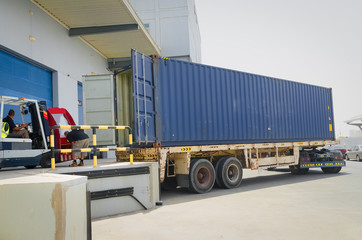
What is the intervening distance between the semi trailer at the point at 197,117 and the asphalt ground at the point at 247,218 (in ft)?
4.21

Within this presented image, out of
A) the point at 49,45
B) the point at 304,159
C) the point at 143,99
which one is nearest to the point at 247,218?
the point at 143,99

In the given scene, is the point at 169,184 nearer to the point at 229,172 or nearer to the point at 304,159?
the point at 229,172

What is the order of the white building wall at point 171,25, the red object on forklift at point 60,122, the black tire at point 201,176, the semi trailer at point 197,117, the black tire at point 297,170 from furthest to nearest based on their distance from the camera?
the white building wall at point 171,25 < the black tire at point 297,170 < the black tire at point 201,176 < the red object on forklift at point 60,122 < the semi trailer at point 197,117

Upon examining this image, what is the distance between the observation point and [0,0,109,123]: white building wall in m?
11.0

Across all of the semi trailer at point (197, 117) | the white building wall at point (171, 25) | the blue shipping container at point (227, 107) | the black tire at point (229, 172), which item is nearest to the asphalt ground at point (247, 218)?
the black tire at point (229, 172)

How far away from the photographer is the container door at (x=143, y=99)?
7727 millimetres

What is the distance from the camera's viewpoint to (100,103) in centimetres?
939

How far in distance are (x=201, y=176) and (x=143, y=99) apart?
285cm

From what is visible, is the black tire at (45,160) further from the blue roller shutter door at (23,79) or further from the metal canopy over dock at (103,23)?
the metal canopy over dock at (103,23)

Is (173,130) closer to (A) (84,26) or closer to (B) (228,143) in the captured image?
(B) (228,143)

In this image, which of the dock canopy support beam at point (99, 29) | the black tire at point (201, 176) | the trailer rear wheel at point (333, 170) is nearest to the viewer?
the black tire at point (201, 176)

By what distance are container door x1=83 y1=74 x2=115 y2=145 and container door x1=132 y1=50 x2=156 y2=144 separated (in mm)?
1613

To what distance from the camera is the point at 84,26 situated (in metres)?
15.2

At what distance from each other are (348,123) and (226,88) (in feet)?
119
